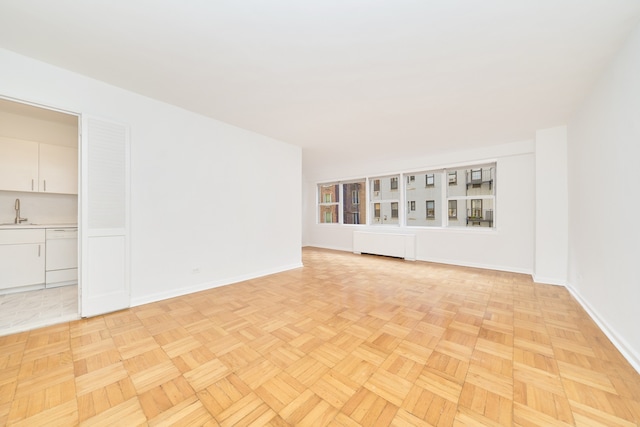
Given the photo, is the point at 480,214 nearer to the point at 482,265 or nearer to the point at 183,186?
the point at 482,265

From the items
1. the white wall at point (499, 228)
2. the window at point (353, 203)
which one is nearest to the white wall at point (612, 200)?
the white wall at point (499, 228)

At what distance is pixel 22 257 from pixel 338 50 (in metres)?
4.69

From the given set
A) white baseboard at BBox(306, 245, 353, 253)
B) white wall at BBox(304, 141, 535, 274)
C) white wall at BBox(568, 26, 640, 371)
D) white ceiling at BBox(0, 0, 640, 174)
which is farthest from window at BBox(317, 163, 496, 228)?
white ceiling at BBox(0, 0, 640, 174)

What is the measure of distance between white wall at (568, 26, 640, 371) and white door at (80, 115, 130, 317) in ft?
15.2

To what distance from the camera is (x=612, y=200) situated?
2.10 meters

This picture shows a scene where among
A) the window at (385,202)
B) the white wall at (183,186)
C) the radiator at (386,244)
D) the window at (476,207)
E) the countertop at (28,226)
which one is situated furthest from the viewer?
the window at (385,202)

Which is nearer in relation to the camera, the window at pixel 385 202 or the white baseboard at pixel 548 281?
the white baseboard at pixel 548 281

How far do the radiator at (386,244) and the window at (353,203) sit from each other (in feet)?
2.31

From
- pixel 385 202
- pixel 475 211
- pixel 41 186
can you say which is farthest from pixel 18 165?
pixel 475 211

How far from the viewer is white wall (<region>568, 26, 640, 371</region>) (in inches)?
69.1

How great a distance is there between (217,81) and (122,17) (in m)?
0.87

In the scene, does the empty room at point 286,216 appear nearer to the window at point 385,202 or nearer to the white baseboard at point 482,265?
the white baseboard at point 482,265

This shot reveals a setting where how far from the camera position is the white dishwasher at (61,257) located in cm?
332

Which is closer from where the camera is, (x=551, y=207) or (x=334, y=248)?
(x=551, y=207)
